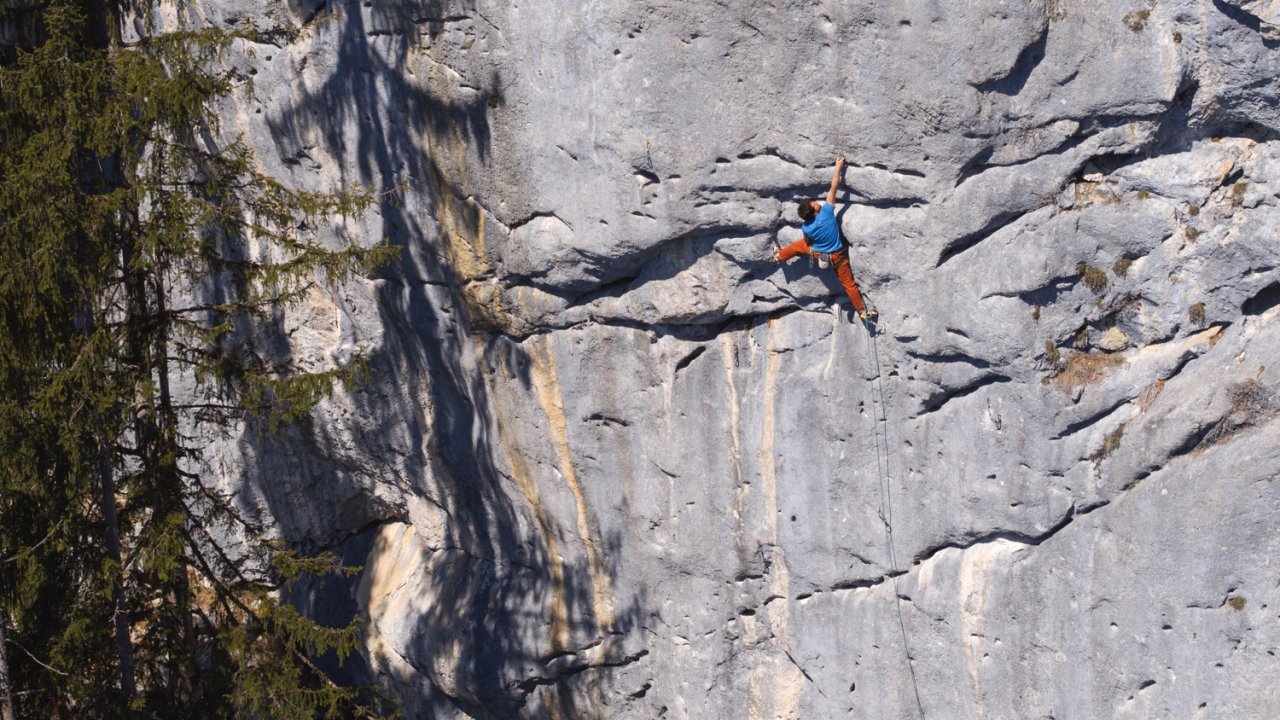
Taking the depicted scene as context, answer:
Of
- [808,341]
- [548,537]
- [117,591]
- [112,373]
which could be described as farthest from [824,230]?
[117,591]

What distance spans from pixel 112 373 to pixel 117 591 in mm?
1849

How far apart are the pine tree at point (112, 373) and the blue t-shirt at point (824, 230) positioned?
368 cm

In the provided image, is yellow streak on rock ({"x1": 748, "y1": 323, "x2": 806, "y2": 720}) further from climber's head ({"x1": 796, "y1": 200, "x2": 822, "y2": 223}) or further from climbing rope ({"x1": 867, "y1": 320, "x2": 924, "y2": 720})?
climber's head ({"x1": 796, "y1": 200, "x2": 822, "y2": 223})

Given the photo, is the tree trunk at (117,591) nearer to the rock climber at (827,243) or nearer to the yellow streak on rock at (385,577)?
the yellow streak on rock at (385,577)

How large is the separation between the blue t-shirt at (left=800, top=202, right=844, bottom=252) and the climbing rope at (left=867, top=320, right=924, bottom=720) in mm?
856

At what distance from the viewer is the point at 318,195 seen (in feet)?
32.5

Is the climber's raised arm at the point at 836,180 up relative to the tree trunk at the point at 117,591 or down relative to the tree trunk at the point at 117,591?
up

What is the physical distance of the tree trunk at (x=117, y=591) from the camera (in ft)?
30.7

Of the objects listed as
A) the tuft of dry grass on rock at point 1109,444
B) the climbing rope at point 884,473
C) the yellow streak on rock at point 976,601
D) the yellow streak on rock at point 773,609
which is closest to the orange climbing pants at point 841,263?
the climbing rope at point 884,473

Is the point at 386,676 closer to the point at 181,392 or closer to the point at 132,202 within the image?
the point at 181,392

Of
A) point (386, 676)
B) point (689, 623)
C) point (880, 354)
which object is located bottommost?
point (386, 676)

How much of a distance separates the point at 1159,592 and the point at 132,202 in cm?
850

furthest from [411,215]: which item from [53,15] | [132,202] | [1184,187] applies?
[1184,187]

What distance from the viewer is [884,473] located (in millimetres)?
9797
